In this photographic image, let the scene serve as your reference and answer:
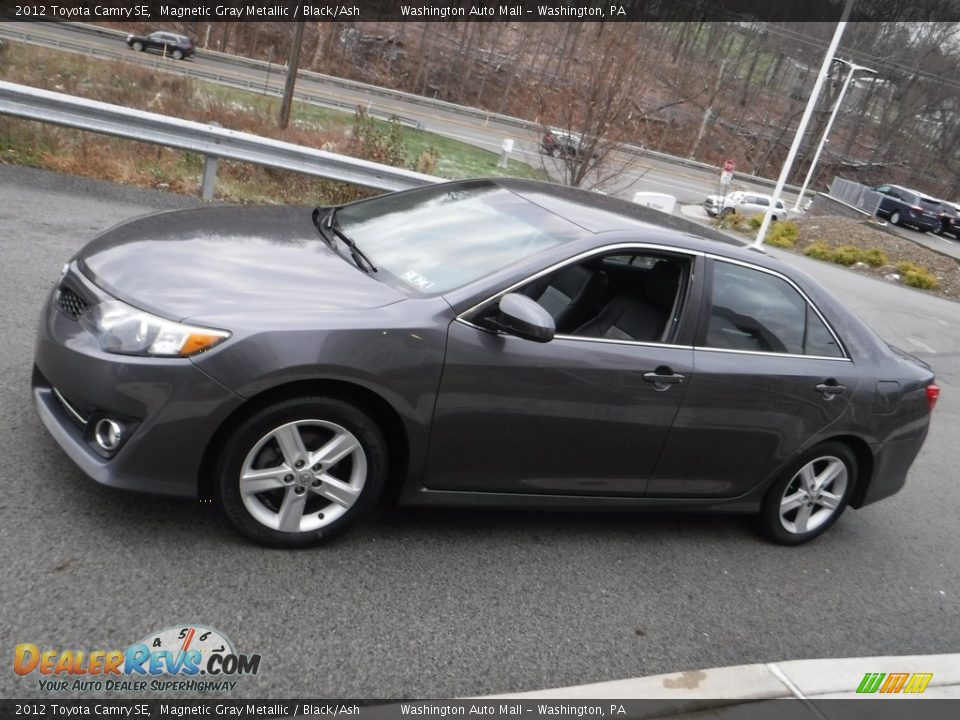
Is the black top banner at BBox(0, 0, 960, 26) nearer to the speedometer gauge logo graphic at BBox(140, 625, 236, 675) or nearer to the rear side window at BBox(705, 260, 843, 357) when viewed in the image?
the rear side window at BBox(705, 260, 843, 357)

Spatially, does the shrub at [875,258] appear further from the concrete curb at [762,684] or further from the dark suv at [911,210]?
the concrete curb at [762,684]

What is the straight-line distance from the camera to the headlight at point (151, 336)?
3297 millimetres

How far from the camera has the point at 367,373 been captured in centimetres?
350

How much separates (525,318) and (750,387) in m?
1.44

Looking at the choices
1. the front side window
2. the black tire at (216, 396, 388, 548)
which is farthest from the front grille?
the front side window

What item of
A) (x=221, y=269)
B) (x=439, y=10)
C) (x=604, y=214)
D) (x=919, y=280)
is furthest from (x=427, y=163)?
(x=439, y=10)

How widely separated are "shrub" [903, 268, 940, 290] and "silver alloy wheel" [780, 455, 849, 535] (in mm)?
20428

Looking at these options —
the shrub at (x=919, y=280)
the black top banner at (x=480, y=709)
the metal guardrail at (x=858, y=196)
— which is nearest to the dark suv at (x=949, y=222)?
the metal guardrail at (x=858, y=196)

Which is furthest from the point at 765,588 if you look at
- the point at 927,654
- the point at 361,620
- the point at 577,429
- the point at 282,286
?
the point at 282,286

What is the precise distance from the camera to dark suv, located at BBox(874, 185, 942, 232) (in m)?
40.3

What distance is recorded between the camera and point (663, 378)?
416 cm

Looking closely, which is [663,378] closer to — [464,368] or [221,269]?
[464,368]

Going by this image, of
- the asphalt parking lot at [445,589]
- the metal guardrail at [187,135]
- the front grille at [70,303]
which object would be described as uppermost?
the front grille at [70,303]

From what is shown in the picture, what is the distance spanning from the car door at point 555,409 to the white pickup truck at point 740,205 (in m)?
32.1
